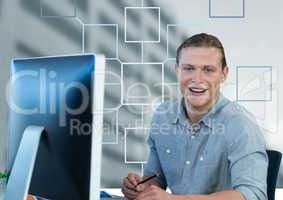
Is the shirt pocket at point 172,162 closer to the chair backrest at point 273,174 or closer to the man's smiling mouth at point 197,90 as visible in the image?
the man's smiling mouth at point 197,90

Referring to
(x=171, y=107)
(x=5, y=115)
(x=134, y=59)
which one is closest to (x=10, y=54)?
(x=5, y=115)

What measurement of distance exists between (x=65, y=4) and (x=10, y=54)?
41 centimetres

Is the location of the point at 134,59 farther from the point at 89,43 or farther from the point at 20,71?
the point at 20,71

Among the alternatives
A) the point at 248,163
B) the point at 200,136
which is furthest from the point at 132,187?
the point at 248,163

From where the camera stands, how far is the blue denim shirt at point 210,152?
4.77 ft

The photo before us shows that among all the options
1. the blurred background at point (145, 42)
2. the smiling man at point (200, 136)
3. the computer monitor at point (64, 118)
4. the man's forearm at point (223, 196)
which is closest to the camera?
the computer monitor at point (64, 118)

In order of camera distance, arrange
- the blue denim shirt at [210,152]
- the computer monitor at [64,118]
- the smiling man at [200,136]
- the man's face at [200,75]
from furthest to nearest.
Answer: the man's face at [200,75], the smiling man at [200,136], the blue denim shirt at [210,152], the computer monitor at [64,118]

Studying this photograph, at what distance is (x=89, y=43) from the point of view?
8.57ft

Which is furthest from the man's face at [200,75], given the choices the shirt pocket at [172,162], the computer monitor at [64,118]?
the computer monitor at [64,118]

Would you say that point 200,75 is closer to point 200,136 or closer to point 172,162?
point 200,136

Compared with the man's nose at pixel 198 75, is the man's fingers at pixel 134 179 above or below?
below

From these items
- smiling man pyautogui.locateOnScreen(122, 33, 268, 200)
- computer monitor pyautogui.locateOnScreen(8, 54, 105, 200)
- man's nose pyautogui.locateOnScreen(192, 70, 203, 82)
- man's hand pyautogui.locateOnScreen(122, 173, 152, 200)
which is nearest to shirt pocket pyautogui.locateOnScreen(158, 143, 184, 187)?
smiling man pyautogui.locateOnScreen(122, 33, 268, 200)

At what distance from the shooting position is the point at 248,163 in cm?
145

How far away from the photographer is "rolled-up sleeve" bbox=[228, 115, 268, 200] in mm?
1412
